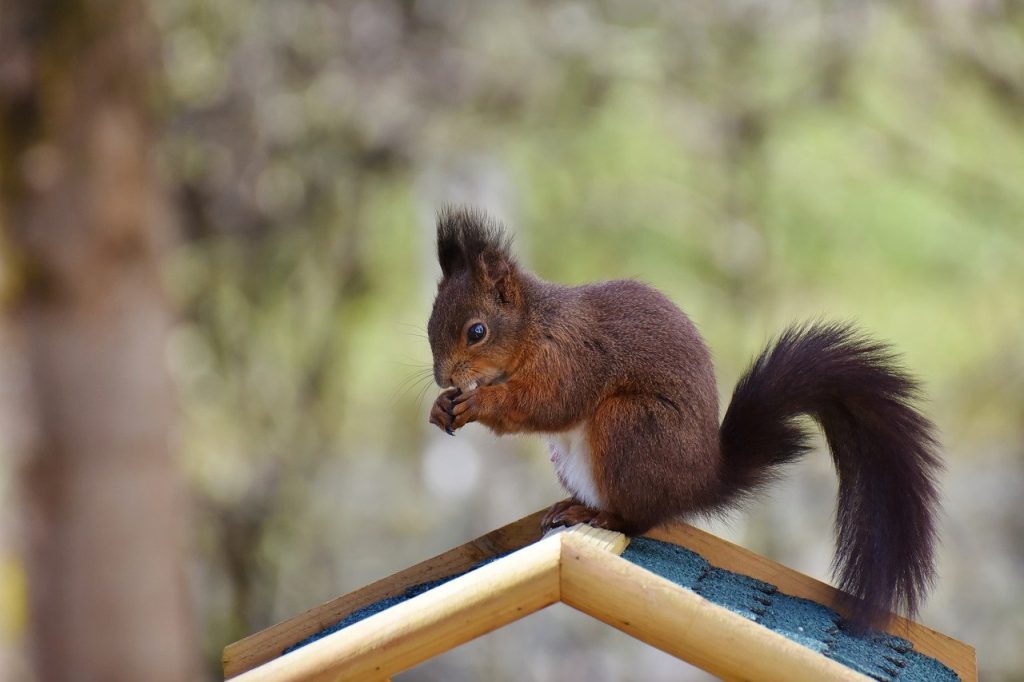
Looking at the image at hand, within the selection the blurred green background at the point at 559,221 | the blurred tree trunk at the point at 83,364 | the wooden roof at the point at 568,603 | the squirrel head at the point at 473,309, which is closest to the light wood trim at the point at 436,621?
the wooden roof at the point at 568,603

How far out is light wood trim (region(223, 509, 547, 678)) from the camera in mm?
1747

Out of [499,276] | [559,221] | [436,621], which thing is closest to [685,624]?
[436,621]

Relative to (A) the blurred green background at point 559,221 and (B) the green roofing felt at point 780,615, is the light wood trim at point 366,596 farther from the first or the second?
(A) the blurred green background at point 559,221

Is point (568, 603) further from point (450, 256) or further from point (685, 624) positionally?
point (450, 256)

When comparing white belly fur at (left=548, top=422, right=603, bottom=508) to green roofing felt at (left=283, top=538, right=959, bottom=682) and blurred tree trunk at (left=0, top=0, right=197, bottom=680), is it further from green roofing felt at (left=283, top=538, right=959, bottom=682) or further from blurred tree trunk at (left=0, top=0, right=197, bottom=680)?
blurred tree trunk at (left=0, top=0, right=197, bottom=680)

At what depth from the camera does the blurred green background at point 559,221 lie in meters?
4.26

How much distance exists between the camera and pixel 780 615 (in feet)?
5.47

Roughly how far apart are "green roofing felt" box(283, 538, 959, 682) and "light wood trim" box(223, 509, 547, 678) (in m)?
0.02

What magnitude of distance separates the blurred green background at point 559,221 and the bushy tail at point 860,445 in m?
2.32

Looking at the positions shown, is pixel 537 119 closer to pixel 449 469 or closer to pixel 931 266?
pixel 449 469

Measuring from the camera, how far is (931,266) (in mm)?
4875

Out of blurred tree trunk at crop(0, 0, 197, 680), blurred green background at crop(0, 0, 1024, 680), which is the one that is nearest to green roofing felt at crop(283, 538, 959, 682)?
blurred tree trunk at crop(0, 0, 197, 680)

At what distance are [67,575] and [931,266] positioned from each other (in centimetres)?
373

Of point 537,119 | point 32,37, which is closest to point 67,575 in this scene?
point 32,37
